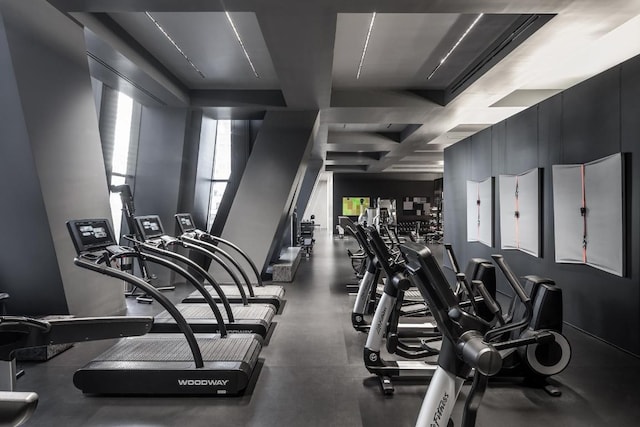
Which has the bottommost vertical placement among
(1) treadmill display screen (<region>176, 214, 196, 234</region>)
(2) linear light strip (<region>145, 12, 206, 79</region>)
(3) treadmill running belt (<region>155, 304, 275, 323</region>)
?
(3) treadmill running belt (<region>155, 304, 275, 323</region>)

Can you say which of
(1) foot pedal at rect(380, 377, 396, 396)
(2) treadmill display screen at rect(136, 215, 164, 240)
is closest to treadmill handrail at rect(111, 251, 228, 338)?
(2) treadmill display screen at rect(136, 215, 164, 240)

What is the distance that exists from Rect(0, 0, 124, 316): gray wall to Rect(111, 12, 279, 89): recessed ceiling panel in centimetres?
96

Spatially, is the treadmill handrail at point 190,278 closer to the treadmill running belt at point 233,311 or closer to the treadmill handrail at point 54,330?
the treadmill running belt at point 233,311

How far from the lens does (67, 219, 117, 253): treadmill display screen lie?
324 cm

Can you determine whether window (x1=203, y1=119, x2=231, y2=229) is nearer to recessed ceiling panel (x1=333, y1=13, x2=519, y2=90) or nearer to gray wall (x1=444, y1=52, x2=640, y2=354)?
recessed ceiling panel (x1=333, y1=13, x2=519, y2=90)

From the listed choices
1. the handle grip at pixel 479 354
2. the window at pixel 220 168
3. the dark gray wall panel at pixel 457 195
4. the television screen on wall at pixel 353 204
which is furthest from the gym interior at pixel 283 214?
the television screen on wall at pixel 353 204

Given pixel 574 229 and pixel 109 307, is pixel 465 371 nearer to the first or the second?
pixel 574 229

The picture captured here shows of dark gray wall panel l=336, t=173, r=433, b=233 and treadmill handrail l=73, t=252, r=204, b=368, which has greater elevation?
dark gray wall panel l=336, t=173, r=433, b=233

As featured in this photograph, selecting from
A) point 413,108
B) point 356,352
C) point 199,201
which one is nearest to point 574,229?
point 356,352

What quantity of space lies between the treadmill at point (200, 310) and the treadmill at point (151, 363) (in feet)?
1.81

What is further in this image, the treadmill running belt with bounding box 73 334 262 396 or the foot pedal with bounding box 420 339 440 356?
the treadmill running belt with bounding box 73 334 262 396

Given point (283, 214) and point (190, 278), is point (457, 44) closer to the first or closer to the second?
point (283, 214)

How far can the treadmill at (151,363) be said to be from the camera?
308 cm

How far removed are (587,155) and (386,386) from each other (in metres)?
3.57
